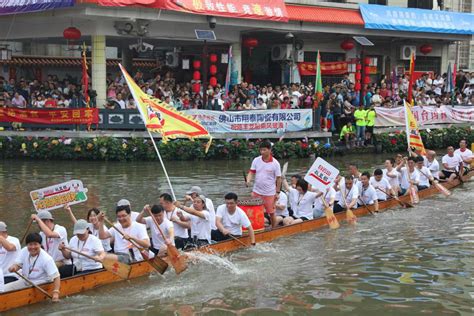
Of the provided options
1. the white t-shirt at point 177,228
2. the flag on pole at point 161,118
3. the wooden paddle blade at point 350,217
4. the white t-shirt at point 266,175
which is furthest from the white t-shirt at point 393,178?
the white t-shirt at point 177,228

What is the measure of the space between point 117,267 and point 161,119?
383 cm

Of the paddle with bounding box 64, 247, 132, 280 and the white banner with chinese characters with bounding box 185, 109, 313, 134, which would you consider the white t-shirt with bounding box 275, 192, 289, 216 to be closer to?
the paddle with bounding box 64, 247, 132, 280

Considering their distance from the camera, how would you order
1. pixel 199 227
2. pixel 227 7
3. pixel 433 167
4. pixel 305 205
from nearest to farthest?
pixel 199 227 < pixel 305 205 < pixel 433 167 < pixel 227 7

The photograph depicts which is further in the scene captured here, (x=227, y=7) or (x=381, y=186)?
(x=227, y=7)

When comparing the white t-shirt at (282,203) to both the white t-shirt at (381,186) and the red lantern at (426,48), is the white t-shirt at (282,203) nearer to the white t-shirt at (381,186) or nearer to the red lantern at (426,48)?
the white t-shirt at (381,186)

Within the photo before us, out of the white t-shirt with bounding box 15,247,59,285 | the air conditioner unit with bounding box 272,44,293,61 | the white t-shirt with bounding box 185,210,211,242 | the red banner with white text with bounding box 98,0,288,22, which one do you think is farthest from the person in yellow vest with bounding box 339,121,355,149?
the white t-shirt with bounding box 15,247,59,285

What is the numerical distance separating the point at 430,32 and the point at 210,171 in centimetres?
1716

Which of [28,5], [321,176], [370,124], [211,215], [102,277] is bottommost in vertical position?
[102,277]

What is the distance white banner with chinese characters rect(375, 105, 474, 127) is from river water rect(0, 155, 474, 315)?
1102cm

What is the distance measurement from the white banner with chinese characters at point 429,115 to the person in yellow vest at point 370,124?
0.69 meters

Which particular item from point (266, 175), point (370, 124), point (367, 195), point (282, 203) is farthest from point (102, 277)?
point (370, 124)

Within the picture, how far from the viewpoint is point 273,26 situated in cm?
3027

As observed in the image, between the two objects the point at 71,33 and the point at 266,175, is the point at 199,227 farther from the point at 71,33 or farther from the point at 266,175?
the point at 71,33

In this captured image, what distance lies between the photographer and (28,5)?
25.8m
